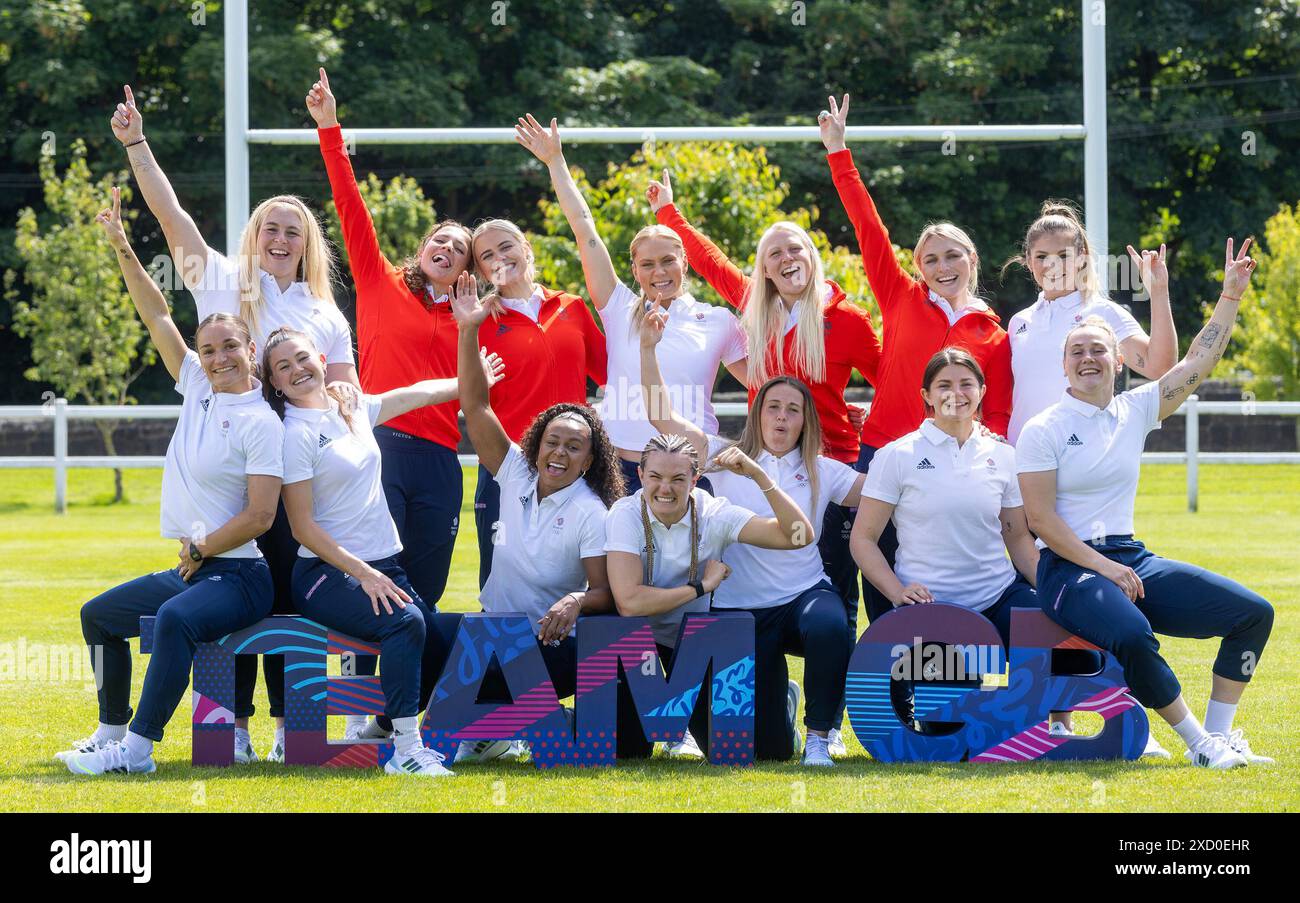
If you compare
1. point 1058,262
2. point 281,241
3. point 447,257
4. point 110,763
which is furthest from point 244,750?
point 1058,262

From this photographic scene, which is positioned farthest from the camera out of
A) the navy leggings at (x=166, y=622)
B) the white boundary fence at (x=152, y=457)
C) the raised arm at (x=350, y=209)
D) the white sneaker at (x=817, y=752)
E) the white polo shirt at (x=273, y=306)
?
the white boundary fence at (x=152, y=457)

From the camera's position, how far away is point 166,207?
5.84 m

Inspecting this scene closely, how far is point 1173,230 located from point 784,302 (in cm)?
2507

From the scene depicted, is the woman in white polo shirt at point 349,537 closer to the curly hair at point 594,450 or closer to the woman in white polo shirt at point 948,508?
the curly hair at point 594,450

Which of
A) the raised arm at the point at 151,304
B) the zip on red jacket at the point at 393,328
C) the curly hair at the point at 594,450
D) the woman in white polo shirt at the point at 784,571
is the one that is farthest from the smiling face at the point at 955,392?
the raised arm at the point at 151,304

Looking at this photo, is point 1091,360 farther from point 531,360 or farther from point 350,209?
point 350,209

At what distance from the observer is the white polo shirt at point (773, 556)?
18.2 feet

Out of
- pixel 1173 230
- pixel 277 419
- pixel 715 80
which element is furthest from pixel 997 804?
pixel 1173 230

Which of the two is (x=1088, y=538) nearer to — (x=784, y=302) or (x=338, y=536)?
(x=784, y=302)

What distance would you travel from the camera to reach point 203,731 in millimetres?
5281

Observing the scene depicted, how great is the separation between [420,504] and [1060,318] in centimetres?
247

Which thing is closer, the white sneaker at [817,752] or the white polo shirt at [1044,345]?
the white sneaker at [817,752]

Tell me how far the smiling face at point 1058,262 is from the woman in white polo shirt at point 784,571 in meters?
1.02

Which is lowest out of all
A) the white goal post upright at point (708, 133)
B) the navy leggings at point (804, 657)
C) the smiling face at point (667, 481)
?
the navy leggings at point (804, 657)
